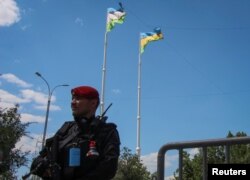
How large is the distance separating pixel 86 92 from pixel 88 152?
0.64m

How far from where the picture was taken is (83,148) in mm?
3766

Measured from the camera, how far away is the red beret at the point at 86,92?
13.4 feet

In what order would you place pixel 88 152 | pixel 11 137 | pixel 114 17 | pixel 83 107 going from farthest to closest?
pixel 114 17 < pixel 11 137 < pixel 83 107 < pixel 88 152

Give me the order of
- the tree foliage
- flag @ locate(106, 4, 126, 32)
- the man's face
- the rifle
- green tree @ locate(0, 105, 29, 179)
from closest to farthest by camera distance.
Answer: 1. the tree foliage
2. the rifle
3. the man's face
4. green tree @ locate(0, 105, 29, 179)
5. flag @ locate(106, 4, 126, 32)

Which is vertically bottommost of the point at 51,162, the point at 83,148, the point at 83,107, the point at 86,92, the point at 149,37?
the point at 51,162

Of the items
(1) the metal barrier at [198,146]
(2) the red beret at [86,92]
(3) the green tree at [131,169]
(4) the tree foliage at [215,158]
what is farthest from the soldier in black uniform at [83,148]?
(3) the green tree at [131,169]

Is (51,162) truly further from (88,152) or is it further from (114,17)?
(114,17)

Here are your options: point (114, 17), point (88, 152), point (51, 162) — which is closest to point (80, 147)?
point (88, 152)

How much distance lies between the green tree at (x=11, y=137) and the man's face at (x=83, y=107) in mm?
22422

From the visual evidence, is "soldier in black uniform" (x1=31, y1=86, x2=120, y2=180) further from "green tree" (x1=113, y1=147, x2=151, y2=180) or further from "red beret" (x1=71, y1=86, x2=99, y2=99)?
"green tree" (x1=113, y1=147, x2=151, y2=180)

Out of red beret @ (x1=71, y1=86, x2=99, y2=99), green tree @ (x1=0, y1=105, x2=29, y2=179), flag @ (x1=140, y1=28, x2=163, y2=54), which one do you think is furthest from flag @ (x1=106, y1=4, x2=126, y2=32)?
red beret @ (x1=71, y1=86, x2=99, y2=99)

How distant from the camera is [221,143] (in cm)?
351

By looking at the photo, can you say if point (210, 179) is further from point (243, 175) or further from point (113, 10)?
point (113, 10)

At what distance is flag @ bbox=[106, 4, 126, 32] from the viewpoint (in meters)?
40.8
